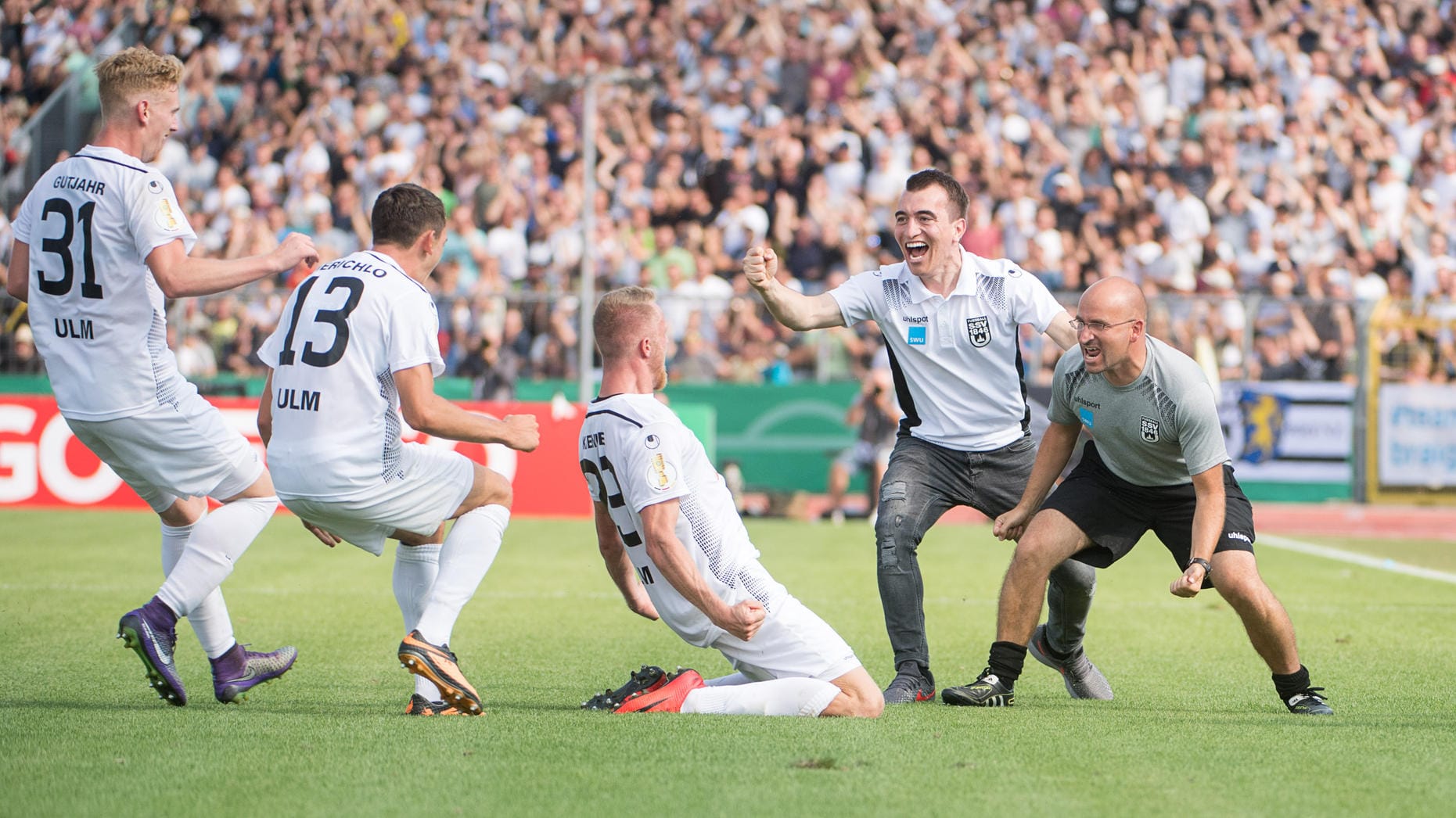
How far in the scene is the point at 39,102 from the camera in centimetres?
2205

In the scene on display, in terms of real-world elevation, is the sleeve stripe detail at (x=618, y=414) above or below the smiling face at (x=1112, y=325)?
below

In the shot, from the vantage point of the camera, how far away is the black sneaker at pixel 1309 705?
5695 millimetres

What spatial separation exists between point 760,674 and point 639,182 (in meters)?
15.0

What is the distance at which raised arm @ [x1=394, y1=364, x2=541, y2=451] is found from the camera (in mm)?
5004

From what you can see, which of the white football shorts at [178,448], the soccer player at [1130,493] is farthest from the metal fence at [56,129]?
the soccer player at [1130,493]

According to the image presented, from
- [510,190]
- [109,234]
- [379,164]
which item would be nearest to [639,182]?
[510,190]

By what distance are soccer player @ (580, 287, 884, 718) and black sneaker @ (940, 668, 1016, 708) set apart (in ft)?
1.81

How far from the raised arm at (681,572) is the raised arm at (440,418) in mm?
A: 492

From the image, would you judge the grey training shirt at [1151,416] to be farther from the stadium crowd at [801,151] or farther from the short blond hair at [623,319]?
the stadium crowd at [801,151]

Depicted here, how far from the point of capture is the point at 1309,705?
573 cm

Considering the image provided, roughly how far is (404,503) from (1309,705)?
345cm

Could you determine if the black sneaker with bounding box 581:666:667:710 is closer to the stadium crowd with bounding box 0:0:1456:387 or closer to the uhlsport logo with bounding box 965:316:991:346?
the uhlsport logo with bounding box 965:316:991:346

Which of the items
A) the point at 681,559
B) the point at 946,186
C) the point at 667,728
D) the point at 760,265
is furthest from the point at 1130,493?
the point at 667,728

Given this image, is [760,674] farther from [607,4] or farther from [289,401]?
[607,4]
